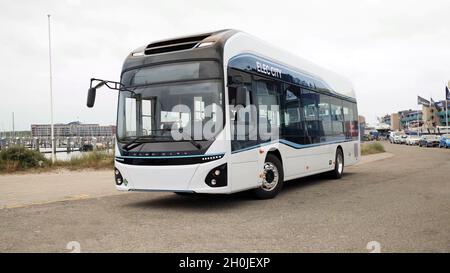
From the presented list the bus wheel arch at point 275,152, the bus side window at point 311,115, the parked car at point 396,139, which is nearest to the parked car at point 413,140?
the parked car at point 396,139

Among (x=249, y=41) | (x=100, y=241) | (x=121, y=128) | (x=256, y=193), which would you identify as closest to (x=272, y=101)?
(x=249, y=41)

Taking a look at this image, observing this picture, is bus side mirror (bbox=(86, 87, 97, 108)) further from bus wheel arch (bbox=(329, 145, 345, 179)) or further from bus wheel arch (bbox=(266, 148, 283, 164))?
bus wheel arch (bbox=(329, 145, 345, 179))

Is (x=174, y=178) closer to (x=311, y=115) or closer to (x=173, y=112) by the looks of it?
(x=173, y=112)

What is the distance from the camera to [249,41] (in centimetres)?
960

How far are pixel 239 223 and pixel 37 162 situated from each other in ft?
48.4

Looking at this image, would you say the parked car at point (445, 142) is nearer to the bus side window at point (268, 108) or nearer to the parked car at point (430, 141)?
the parked car at point (430, 141)

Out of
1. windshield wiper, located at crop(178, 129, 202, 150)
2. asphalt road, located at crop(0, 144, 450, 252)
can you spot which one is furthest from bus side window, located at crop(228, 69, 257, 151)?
asphalt road, located at crop(0, 144, 450, 252)

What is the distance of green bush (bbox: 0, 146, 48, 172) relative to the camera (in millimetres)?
18484

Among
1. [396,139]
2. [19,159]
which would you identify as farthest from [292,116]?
[396,139]

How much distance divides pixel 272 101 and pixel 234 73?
63.3 inches

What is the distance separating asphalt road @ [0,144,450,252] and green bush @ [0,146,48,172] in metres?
9.65

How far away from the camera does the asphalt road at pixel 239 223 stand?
18.8 ft

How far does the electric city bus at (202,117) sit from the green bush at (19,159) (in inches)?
454
